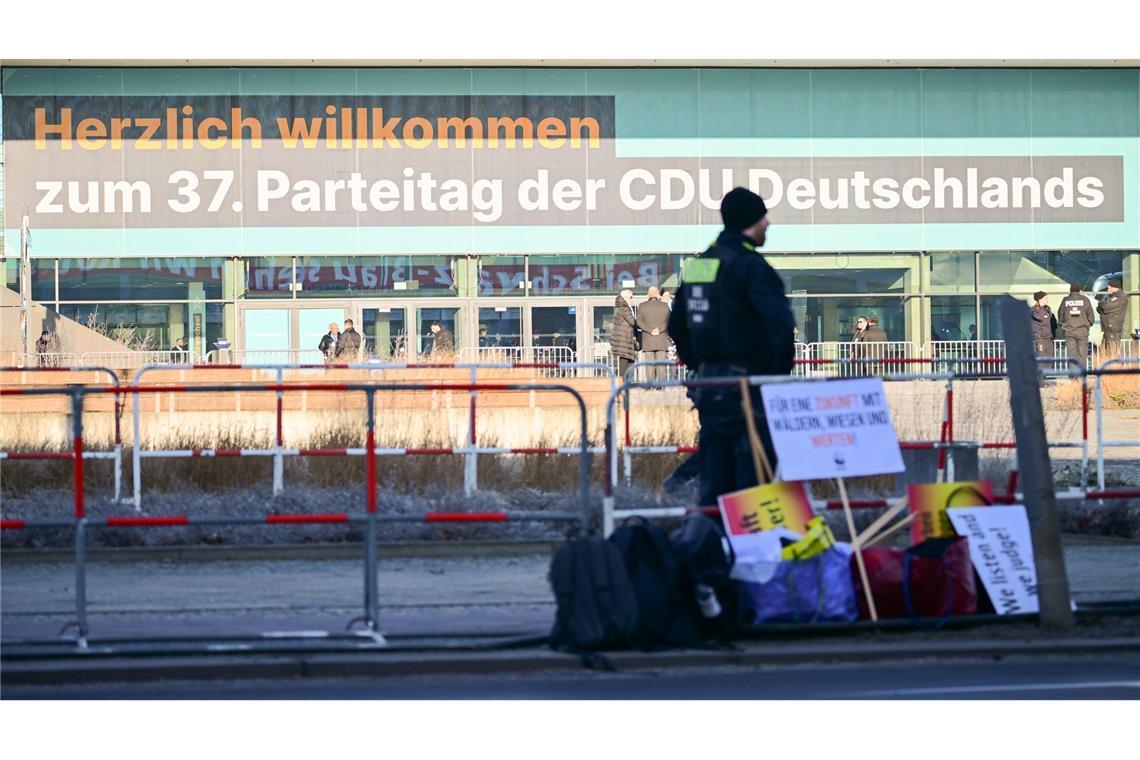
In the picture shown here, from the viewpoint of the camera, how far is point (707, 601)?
8.84 meters

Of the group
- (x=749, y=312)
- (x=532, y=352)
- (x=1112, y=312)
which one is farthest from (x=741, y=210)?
(x=532, y=352)

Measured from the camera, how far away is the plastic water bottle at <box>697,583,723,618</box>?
8.84 m

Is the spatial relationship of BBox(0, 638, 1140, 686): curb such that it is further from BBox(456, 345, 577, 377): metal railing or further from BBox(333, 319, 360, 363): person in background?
BBox(456, 345, 577, 377): metal railing

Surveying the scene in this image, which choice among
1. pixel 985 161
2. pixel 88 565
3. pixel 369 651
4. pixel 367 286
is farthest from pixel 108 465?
pixel 985 161

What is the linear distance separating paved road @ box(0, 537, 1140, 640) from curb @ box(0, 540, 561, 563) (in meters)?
0.07

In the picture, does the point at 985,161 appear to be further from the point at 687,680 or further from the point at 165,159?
the point at 687,680

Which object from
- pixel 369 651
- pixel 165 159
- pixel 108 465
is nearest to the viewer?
pixel 369 651

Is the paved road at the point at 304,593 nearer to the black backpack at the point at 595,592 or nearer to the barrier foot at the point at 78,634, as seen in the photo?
the barrier foot at the point at 78,634

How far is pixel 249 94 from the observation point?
43406 millimetres

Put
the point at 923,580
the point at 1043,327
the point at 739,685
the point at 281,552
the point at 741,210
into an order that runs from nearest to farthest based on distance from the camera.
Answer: the point at 739,685 < the point at 923,580 < the point at 741,210 < the point at 281,552 < the point at 1043,327

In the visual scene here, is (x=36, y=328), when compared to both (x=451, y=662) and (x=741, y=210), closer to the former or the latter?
(x=741, y=210)

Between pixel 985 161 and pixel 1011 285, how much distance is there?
3254mm

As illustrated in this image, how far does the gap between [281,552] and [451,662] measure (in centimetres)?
450

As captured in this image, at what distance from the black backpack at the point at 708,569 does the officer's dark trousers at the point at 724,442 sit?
90 centimetres
